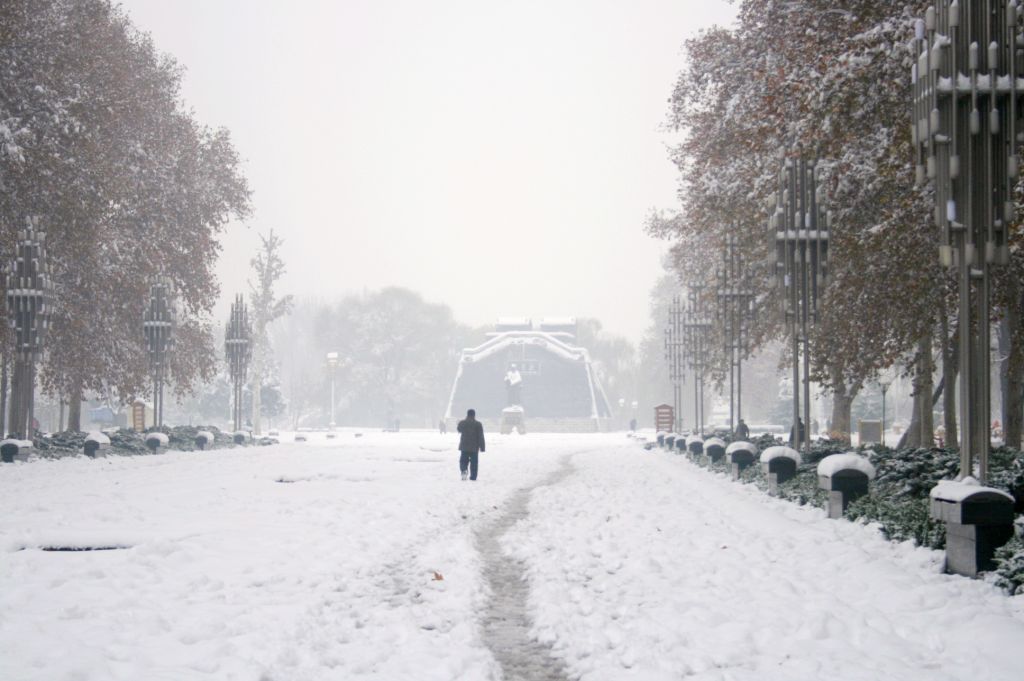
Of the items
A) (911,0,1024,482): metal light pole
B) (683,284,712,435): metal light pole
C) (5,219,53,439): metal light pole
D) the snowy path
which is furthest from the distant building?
(911,0,1024,482): metal light pole

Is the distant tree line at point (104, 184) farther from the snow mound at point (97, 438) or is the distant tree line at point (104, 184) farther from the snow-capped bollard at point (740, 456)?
the snow-capped bollard at point (740, 456)

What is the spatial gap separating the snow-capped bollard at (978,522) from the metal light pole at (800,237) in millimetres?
8497

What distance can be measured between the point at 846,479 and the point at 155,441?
22.5 metres

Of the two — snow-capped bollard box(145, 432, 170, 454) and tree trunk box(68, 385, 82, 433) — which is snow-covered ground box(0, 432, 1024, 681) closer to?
snow-capped bollard box(145, 432, 170, 454)

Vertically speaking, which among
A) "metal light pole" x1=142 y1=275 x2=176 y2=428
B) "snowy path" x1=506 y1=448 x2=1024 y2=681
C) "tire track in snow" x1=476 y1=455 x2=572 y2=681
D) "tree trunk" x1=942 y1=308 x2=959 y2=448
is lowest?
"tire track in snow" x1=476 y1=455 x2=572 y2=681

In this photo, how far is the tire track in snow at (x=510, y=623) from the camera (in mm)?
6316

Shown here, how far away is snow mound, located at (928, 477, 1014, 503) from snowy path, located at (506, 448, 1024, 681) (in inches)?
27.0

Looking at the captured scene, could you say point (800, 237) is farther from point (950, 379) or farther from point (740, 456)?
point (740, 456)

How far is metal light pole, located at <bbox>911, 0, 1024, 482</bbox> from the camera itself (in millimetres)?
9656

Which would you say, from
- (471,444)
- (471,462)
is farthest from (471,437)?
(471,462)

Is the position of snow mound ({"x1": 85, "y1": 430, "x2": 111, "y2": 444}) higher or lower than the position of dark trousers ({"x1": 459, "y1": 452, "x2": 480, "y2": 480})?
higher

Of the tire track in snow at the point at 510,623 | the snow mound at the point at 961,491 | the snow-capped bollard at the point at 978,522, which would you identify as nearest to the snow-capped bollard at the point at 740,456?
the tire track in snow at the point at 510,623

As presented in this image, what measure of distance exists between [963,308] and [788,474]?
296 inches

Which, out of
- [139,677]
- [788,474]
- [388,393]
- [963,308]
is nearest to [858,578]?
[963,308]
